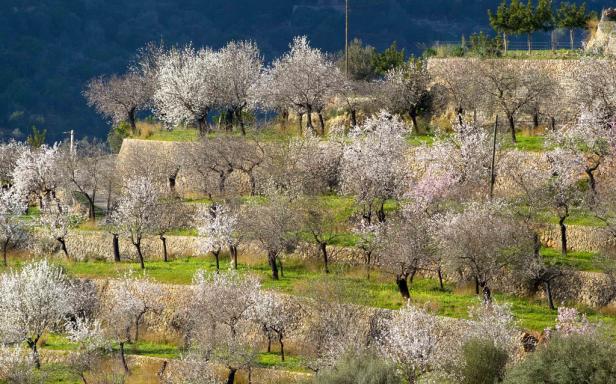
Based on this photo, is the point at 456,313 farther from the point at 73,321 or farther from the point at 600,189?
the point at 73,321

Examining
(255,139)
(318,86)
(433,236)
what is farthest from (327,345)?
(318,86)

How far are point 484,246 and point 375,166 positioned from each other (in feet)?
35.8

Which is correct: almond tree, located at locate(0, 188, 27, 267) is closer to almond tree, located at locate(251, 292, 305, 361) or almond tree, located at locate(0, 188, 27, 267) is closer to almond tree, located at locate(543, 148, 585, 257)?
almond tree, located at locate(251, 292, 305, 361)

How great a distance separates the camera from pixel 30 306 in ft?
200

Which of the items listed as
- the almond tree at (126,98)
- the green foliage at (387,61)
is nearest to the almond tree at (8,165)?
the almond tree at (126,98)

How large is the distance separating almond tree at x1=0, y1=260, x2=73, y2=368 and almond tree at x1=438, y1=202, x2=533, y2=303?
1826 cm

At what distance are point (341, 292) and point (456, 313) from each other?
5.00m

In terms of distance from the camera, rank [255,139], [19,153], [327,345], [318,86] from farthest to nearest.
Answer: [19,153]
[318,86]
[255,139]
[327,345]

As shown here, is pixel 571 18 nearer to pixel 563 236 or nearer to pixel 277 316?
pixel 563 236

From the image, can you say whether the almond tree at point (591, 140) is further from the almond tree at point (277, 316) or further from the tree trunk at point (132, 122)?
the tree trunk at point (132, 122)

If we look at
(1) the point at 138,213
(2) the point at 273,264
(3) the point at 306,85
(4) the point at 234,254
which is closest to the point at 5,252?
(1) the point at 138,213

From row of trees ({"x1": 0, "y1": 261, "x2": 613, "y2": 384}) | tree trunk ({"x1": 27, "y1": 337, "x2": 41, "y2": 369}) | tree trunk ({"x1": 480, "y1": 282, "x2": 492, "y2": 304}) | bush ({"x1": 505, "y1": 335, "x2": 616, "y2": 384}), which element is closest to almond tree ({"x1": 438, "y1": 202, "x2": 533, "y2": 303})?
tree trunk ({"x1": 480, "y1": 282, "x2": 492, "y2": 304})

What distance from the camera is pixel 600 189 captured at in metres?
60.8

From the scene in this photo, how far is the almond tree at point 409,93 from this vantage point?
76.2 m
